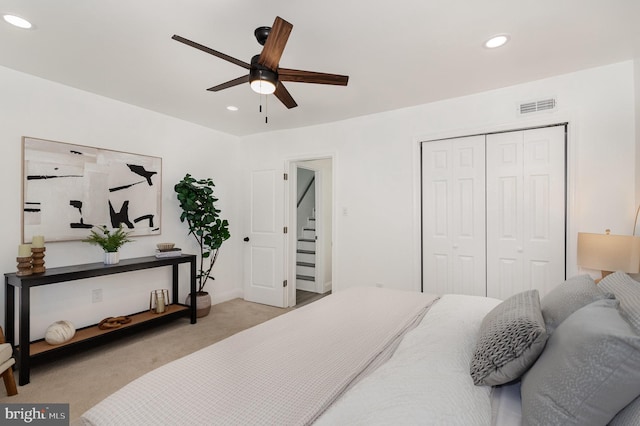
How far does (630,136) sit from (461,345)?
2.55m

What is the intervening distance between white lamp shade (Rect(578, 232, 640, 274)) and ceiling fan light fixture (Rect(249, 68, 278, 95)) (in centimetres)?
251

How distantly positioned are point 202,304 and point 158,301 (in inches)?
22.3

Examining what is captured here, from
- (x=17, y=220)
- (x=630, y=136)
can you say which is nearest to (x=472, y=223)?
(x=630, y=136)

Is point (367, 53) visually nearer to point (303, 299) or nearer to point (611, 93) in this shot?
point (611, 93)

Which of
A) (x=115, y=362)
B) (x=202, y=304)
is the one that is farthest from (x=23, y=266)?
(x=202, y=304)

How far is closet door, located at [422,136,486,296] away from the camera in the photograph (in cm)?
320

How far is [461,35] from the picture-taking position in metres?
2.15

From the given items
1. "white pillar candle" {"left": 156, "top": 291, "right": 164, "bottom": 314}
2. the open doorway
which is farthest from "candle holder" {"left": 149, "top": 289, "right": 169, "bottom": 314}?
the open doorway

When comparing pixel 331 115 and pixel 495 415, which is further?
pixel 331 115

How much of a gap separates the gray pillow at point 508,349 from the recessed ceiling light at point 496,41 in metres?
1.89

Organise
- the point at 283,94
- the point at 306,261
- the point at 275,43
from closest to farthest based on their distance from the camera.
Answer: the point at 275,43 < the point at 283,94 < the point at 306,261

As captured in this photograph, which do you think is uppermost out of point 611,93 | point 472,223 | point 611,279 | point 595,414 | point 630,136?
point 611,93

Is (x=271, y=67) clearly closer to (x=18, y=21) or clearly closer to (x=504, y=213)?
(x=18, y=21)

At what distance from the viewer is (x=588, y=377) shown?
0.84m
